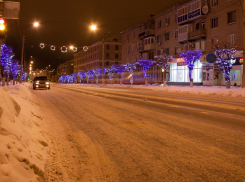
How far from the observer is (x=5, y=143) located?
10.8 ft

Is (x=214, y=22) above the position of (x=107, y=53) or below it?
below

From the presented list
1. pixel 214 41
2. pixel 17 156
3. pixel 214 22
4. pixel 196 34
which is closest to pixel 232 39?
pixel 214 41

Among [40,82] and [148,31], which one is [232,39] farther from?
[40,82]

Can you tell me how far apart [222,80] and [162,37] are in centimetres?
1668

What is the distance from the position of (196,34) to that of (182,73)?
25.7 feet

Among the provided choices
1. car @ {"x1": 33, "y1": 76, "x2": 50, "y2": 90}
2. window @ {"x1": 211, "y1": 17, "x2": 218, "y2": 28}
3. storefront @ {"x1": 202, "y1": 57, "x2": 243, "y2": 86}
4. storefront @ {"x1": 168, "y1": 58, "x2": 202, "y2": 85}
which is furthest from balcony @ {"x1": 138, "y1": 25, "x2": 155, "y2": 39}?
car @ {"x1": 33, "y1": 76, "x2": 50, "y2": 90}

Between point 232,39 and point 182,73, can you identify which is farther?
point 182,73

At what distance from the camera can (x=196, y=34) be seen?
36125 mm

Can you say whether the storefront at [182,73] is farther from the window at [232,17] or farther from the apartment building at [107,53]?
→ the apartment building at [107,53]

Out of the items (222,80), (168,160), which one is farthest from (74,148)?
(222,80)

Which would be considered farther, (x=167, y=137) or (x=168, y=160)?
(x=167, y=137)

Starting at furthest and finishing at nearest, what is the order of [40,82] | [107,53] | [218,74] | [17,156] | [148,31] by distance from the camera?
[107,53] → [148,31] → [218,74] → [40,82] → [17,156]

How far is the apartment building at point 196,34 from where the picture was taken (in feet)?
103

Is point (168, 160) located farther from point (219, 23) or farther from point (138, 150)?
point (219, 23)
